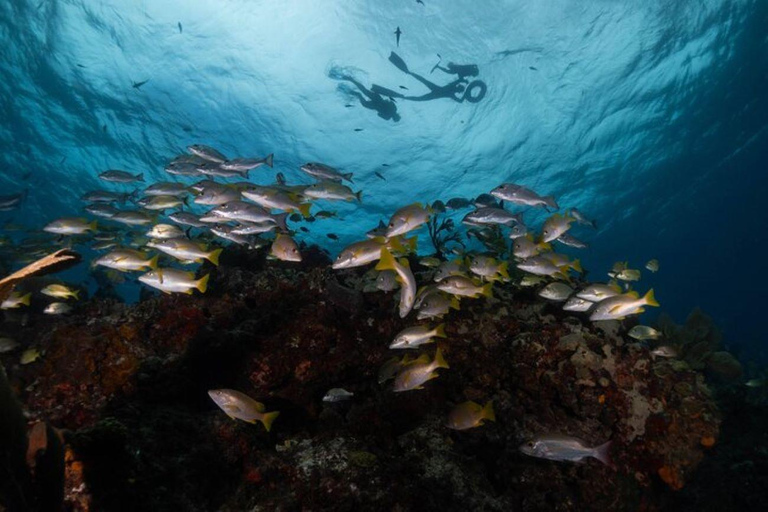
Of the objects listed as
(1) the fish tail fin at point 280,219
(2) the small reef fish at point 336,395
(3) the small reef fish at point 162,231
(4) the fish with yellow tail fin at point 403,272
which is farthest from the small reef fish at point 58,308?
(4) the fish with yellow tail fin at point 403,272

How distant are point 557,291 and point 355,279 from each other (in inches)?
146

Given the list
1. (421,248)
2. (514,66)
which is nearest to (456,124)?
(514,66)

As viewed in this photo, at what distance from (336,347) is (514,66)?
20.3m

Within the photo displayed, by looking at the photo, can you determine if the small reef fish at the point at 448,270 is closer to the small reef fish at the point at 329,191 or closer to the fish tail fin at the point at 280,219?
the small reef fish at the point at 329,191

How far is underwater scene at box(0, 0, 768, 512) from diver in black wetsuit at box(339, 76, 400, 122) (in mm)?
208

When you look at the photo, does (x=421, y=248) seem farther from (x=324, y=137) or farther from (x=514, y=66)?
(x=514, y=66)

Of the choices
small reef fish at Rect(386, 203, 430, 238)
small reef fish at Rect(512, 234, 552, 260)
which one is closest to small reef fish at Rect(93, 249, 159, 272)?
small reef fish at Rect(386, 203, 430, 238)

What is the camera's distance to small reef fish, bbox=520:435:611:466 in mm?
3639

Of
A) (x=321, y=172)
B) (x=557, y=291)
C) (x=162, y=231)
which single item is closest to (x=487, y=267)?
(x=557, y=291)

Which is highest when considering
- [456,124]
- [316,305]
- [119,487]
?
[456,124]

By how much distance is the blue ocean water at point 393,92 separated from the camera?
17578mm

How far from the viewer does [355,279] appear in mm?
7406

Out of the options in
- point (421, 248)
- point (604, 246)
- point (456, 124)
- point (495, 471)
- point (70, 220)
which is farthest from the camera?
point (604, 246)

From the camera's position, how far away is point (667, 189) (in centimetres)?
3666
